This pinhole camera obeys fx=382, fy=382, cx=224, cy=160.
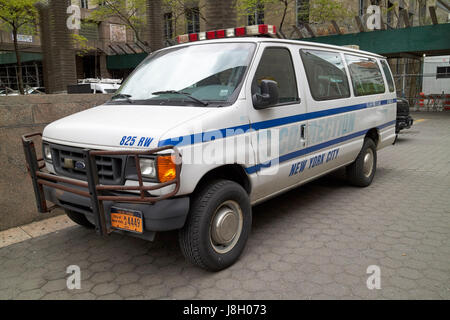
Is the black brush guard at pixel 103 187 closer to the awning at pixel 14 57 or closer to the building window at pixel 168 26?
the building window at pixel 168 26

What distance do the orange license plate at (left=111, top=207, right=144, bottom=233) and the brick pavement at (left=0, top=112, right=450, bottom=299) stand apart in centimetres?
62

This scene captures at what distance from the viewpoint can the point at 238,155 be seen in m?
3.60

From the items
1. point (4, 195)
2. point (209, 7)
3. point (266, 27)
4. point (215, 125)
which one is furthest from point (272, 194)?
point (209, 7)

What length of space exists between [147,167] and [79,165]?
76cm

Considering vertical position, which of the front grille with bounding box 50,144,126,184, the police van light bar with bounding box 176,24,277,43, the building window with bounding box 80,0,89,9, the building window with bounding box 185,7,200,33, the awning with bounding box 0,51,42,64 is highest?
the building window with bounding box 80,0,89,9

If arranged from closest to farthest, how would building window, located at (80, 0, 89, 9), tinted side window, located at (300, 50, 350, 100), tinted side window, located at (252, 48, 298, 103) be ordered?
tinted side window, located at (252, 48, 298, 103) < tinted side window, located at (300, 50, 350, 100) < building window, located at (80, 0, 89, 9)

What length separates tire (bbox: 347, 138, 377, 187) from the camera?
6047mm

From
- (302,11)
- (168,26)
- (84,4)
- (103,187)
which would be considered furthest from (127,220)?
(84,4)

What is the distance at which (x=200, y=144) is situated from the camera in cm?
324

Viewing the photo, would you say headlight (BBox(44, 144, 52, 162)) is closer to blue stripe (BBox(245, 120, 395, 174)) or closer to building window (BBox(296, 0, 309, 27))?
blue stripe (BBox(245, 120, 395, 174))

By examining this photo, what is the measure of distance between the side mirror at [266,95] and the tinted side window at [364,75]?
234 centimetres

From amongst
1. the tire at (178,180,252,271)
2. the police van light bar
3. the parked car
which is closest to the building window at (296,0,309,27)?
the parked car

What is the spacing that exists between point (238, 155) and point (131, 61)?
2661 centimetres

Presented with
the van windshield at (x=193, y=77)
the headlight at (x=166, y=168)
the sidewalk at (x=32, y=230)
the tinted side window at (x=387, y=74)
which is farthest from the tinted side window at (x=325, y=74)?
the sidewalk at (x=32, y=230)
